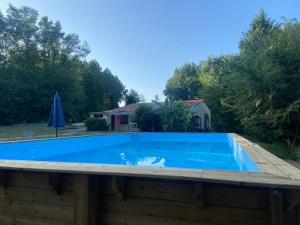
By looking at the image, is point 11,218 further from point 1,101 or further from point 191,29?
point 1,101

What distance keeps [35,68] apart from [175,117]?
19464mm

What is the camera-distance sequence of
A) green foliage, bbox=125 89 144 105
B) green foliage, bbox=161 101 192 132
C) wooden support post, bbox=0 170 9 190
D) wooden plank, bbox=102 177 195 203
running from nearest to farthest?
1. wooden plank, bbox=102 177 195 203
2. wooden support post, bbox=0 170 9 190
3. green foliage, bbox=161 101 192 132
4. green foliage, bbox=125 89 144 105

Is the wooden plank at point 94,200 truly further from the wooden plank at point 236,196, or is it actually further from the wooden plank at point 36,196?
the wooden plank at point 236,196

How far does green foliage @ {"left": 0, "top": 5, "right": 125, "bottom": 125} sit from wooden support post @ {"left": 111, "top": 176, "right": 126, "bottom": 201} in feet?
87.6

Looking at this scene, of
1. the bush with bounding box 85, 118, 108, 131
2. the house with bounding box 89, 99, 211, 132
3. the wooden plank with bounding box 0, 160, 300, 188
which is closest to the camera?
the wooden plank with bounding box 0, 160, 300, 188

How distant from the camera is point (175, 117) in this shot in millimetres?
19516

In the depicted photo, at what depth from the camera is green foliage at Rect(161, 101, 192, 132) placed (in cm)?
1950

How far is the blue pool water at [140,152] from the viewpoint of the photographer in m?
7.95

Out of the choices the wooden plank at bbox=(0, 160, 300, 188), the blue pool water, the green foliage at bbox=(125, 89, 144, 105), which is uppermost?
the green foliage at bbox=(125, 89, 144, 105)

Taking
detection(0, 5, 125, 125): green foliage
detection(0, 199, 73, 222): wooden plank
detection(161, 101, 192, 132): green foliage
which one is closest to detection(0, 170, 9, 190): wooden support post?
detection(0, 199, 73, 222): wooden plank

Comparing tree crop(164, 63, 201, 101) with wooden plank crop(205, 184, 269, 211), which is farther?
tree crop(164, 63, 201, 101)

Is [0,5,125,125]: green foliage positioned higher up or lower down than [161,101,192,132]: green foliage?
higher up

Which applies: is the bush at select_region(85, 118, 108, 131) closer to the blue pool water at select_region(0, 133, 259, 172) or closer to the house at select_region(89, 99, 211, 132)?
the house at select_region(89, 99, 211, 132)

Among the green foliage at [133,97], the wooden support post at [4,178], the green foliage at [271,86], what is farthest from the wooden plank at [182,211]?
the green foliage at [133,97]
